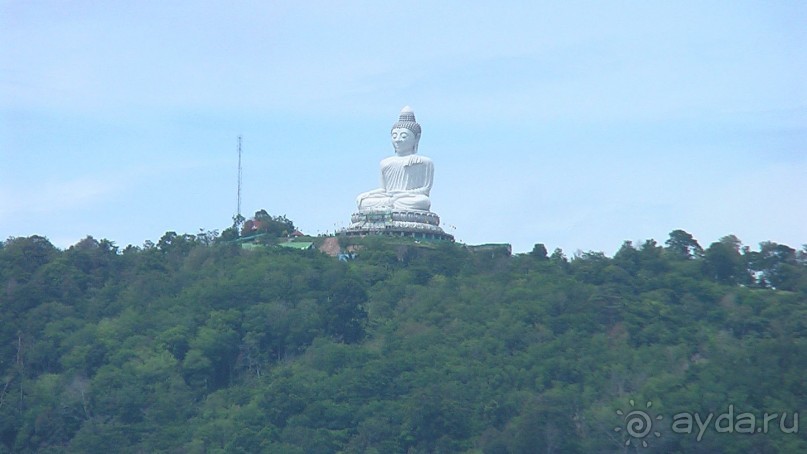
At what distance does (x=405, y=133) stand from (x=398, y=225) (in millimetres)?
2885

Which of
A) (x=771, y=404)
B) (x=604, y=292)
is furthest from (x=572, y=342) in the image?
(x=771, y=404)

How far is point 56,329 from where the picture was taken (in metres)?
53.2

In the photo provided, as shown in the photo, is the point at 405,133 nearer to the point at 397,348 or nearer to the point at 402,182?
the point at 402,182

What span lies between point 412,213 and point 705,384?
16.4 metres

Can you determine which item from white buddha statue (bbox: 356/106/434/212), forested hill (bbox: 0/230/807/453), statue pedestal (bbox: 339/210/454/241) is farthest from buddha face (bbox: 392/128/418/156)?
forested hill (bbox: 0/230/807/453)

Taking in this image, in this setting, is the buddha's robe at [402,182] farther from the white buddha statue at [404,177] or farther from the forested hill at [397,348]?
the forested hill at [397,348]

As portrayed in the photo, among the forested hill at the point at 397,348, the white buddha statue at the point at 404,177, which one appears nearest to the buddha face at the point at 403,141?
the white buddha statue at the point at 404,177

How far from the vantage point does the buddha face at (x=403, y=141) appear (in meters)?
61.7

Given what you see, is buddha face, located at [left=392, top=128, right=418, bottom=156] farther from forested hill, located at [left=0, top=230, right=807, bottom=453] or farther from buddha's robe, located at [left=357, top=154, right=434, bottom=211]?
forested hill, located at [left=0, top=230, right=807, bottom=453]

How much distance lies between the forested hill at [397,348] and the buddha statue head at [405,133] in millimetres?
3659

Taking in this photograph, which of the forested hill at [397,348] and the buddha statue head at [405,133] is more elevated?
the buddha statue head at [405,133]

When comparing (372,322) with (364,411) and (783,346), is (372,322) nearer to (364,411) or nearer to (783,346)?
(364,411)

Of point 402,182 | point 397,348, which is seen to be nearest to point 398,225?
point 402,182

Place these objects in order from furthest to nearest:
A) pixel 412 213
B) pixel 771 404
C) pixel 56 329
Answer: pixel 412 213, pixel 56 329, pixel 771 404
